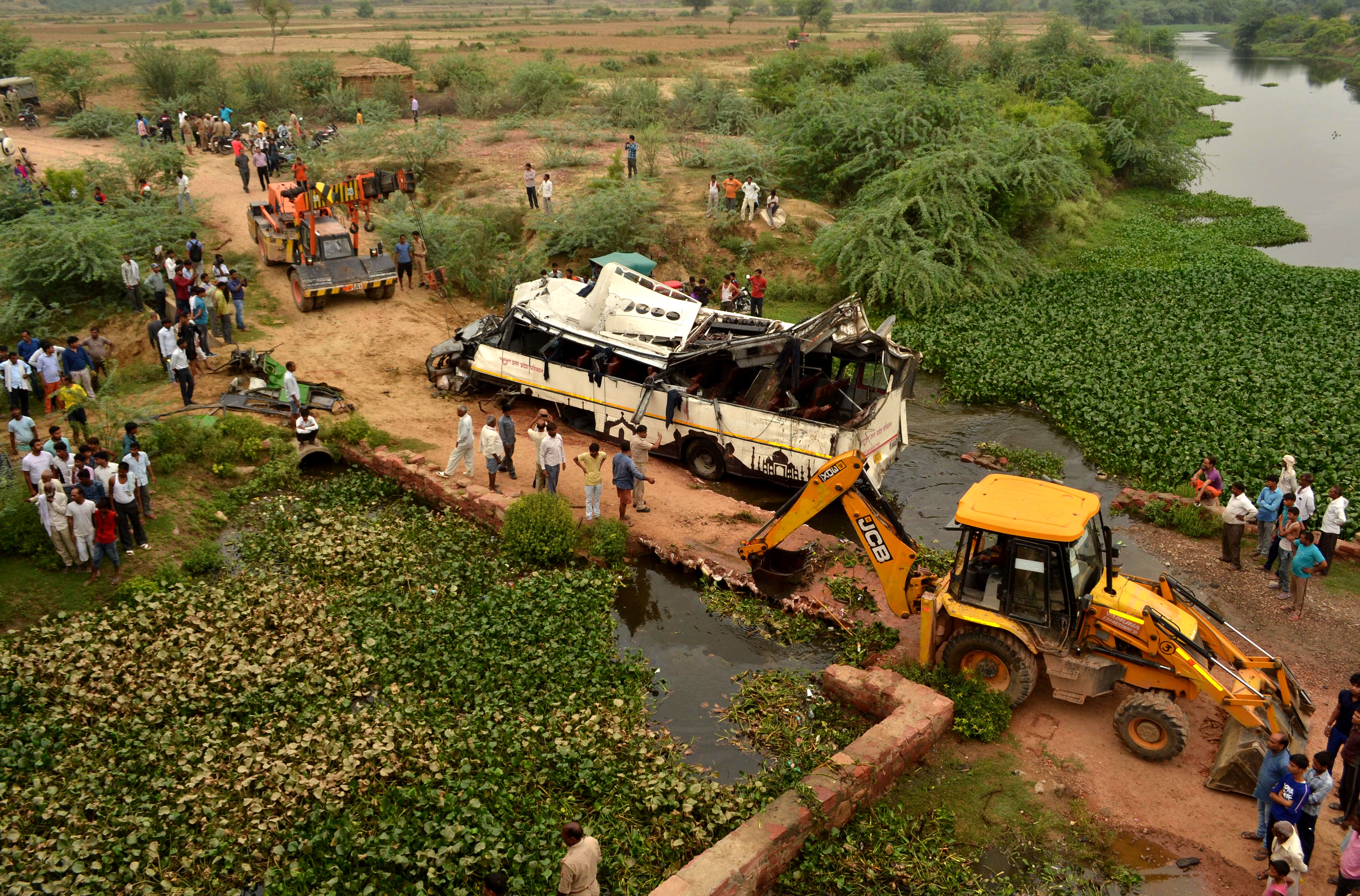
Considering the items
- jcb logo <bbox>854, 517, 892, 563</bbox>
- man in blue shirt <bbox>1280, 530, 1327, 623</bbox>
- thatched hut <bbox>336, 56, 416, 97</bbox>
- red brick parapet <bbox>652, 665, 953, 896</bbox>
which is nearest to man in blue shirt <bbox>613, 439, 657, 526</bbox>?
jcb logo <bbox>854, 517, 892, 563</bbox>

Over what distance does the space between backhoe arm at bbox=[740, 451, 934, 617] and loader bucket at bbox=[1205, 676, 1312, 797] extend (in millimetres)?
3252

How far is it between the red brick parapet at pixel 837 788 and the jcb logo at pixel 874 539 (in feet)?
4.34

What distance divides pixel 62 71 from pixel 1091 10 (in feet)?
310

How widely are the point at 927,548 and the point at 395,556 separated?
750 cm

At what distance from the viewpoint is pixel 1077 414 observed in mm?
17719

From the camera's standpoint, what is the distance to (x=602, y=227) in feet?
78.3

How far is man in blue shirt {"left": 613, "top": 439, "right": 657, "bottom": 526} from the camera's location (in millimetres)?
13602

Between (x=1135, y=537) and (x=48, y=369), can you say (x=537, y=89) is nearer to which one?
(x=48, y=369)

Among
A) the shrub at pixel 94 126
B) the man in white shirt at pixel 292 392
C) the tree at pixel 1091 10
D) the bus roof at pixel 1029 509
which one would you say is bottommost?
the man in white shirt at pixel 292 392

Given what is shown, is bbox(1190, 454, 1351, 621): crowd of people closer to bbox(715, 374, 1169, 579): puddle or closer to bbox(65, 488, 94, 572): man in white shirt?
bbox(715, 374, 1169, 579): puddle

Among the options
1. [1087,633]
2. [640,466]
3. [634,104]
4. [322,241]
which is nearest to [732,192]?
[322,241]

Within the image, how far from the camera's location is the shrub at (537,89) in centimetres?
3928

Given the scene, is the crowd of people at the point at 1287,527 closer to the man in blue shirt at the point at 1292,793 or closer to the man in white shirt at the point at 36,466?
the man in blue shirt at the point at 1292,793

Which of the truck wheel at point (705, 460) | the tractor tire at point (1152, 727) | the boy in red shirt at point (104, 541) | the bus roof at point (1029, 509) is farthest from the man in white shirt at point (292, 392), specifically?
the tractor tire at point (1152, 727)
